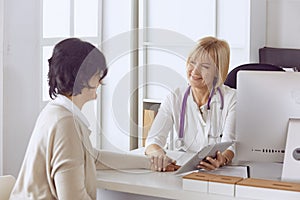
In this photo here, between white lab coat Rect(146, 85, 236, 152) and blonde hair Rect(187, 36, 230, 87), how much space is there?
0.09 metres

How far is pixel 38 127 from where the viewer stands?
6.73ft

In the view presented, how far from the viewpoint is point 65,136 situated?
6.50ft

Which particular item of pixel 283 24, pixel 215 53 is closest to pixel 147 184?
pixel 215 53

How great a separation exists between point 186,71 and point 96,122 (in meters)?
0.56

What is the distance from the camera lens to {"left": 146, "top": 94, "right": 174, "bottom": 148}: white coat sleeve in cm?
267

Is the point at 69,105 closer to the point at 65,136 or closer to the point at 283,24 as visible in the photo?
the point at 65,136

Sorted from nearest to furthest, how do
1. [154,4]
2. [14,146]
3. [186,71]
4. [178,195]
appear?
[178,195] → [186,71] → [14,146] → [154,4]

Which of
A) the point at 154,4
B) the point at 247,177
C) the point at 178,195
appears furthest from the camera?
the point at 154,4

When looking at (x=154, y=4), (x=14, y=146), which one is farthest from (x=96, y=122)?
(x=154, y=4)

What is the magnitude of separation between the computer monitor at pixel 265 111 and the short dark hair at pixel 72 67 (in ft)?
1.96

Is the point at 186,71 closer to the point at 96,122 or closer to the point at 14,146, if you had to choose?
the point at 96,122

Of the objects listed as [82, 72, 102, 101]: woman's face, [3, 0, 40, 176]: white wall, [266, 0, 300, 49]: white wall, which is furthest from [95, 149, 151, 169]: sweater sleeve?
[266, 0, 300, 49]: white wall

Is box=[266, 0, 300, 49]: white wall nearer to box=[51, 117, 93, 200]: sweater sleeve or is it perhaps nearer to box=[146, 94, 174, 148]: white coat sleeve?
box=[146, 94, 174, 148]: white coat sleeve

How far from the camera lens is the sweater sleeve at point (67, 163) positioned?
196cm
